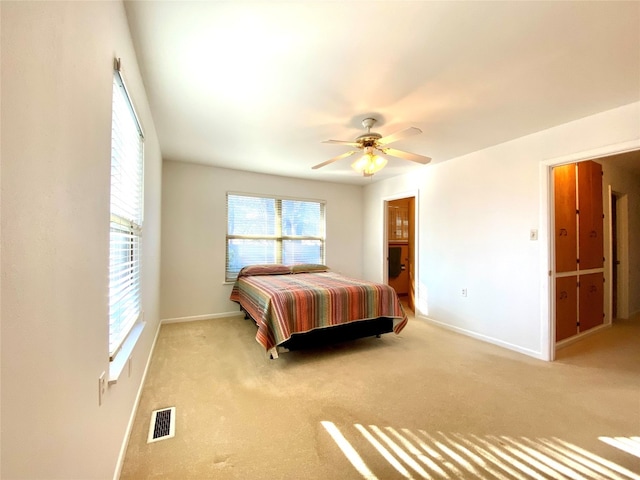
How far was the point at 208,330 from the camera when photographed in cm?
384

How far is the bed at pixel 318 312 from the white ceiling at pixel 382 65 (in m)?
1.78

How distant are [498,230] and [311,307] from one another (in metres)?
2.47

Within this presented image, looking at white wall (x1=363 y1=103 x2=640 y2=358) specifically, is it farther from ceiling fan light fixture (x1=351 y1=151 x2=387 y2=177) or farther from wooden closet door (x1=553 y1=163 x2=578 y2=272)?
ceiling fan light fixture (x1=351 y1=151 x2=387 y2=177)

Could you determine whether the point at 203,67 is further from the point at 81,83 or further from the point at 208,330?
the point at 208,330

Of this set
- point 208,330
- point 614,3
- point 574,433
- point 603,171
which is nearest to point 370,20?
point 614,3

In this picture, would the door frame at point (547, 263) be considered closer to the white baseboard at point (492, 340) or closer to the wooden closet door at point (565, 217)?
the white baseboard at point (492, 340)

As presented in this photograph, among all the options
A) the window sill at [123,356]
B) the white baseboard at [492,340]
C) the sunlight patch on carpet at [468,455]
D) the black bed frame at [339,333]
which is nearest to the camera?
the window sill at [123,356]

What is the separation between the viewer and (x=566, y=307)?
3348 mm

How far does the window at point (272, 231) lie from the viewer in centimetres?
471

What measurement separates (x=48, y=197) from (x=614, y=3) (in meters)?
2.63

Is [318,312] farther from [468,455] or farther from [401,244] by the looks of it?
[401,244]

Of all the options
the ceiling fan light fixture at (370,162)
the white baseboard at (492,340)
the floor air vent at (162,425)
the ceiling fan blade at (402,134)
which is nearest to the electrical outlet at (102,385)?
the floor air vent at (162,425)

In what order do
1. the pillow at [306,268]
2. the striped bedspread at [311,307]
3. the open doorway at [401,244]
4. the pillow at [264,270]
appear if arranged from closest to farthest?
the striped bedspread at [311,307] < the pillow at [264,270] < the pillow at [306,268] < the open doorway at [401,244]

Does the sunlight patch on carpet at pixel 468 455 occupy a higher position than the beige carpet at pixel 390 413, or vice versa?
the beige carpet at pixel 390 413
